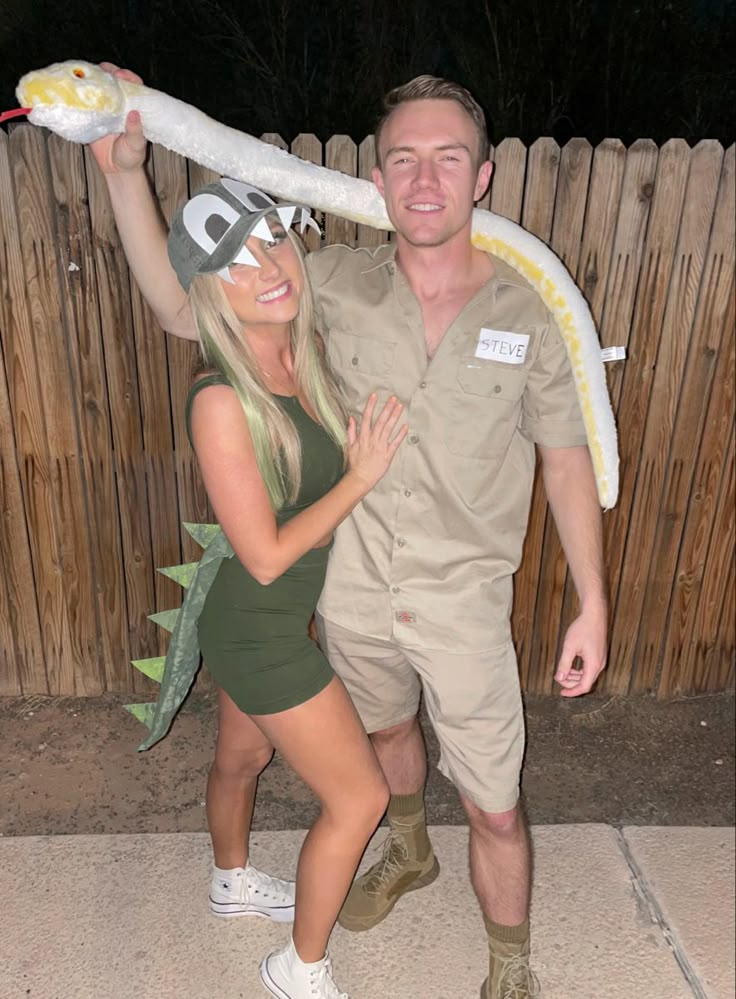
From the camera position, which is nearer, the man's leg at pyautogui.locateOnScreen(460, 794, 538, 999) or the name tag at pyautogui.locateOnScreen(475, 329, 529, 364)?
the name tag at pyautogui.locateOnScreen(475, 329, 529, 364)

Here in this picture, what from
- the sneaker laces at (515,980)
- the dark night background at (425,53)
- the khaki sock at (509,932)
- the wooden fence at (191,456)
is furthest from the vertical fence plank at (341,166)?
the dark night background at (425,53)

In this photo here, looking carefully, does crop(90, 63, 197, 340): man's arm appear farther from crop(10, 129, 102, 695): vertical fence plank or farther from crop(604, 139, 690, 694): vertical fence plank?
crop(604, 139, 690, 694): vertical fence plank

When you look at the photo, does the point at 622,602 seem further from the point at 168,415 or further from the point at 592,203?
the point at 168,415

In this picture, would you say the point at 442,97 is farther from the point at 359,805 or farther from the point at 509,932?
the point at 509,932

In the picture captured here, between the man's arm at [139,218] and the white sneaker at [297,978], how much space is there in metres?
1.81

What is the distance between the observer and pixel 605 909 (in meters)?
2.75

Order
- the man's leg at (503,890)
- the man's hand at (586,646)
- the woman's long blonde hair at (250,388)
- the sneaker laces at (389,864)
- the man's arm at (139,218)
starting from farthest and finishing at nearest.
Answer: the sneaker laces at (389,864) < the man's leg at (503,890) < the man's hand at (586,646) < the man's arm at (139,218) < the woman's long blonde hair at (250,388)

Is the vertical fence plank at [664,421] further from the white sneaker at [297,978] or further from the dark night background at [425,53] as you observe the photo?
the dark night background at [425,53]

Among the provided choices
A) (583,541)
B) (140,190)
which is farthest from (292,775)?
(140,190)

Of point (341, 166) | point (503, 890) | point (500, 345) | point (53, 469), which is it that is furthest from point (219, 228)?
point (503, 890)

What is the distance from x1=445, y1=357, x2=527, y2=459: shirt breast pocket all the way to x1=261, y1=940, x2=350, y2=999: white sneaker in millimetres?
1486

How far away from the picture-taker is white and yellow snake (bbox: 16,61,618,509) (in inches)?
77.8

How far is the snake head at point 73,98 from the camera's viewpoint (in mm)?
1947

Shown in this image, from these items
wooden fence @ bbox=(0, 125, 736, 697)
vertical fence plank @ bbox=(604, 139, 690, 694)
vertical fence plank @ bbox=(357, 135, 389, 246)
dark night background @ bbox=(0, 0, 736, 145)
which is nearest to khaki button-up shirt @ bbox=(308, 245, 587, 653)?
vertical fence plank @ bbox=(357, 135, 389, 246)
